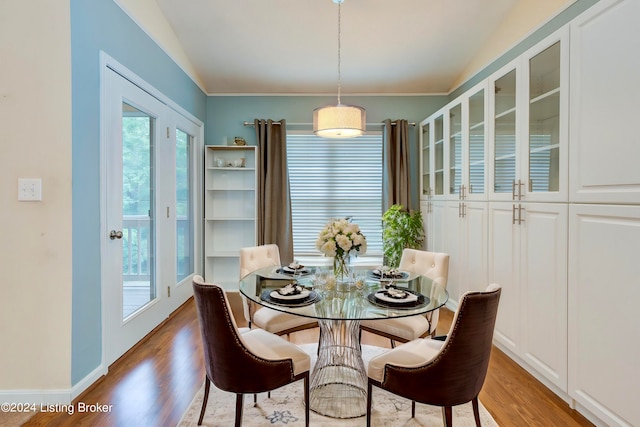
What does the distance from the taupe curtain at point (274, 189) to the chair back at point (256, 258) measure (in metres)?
1.41

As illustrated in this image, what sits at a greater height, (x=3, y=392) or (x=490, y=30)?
(x=490, y=30)

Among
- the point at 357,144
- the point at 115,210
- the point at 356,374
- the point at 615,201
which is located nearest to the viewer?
the point at 615,201

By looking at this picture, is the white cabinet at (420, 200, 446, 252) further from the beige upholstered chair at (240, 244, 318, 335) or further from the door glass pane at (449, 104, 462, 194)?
the beige upholstered chair at (240, 244, 318, 335)

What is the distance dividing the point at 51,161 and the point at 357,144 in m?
3.48

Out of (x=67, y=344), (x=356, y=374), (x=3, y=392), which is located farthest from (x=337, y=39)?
(x=3, y=392)

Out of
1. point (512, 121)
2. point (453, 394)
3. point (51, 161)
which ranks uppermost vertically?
point (512, 121)

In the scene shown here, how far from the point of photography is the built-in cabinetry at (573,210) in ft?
5.26

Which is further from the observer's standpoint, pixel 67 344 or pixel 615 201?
pixel 67 344

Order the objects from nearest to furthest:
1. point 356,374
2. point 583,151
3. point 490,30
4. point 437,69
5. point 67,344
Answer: point 583,151 < point 67,344 < point 356,374 < point 490,30 < point 437,69

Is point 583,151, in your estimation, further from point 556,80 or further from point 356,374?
point 356,374

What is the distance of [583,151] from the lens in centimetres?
185

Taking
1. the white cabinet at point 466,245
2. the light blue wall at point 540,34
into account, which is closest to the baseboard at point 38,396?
the white cabinet at point 466,245

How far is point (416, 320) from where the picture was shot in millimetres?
2217

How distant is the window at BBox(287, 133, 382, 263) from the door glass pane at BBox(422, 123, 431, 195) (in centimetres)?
58
